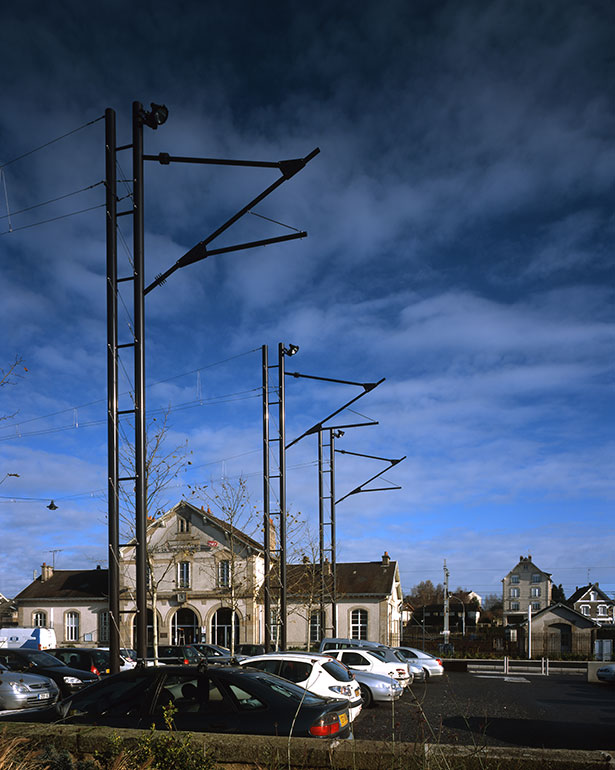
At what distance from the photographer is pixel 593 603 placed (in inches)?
4316

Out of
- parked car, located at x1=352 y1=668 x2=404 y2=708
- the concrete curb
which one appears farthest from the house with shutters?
the concrete curb

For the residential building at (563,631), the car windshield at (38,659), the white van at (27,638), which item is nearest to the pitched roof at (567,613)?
the residential building at (563,631)

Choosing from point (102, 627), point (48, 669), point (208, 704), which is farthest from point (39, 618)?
point (208, 704)

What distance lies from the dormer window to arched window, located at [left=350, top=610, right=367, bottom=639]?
44.8ft

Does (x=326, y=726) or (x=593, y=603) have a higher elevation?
(x=326, y=726)

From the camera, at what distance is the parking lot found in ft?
46.0

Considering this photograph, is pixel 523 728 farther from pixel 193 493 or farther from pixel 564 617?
pixel 564 617

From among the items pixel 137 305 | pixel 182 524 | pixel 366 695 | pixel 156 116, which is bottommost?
pixel 366 695

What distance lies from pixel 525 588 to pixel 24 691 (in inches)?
4320

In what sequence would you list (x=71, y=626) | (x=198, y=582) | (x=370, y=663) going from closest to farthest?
(x=370, y=663), (x=198, y=582), (x=71, y=626)

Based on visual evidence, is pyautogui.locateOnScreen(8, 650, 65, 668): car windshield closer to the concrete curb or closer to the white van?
the concrete curb

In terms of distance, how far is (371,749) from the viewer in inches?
253

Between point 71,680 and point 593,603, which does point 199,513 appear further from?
point 593,603

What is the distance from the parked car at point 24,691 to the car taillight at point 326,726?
36.1ft
